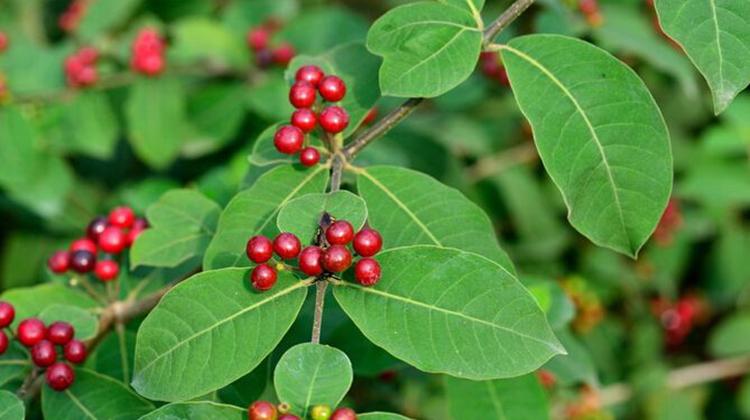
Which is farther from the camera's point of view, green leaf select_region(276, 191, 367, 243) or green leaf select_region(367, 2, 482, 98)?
green leaf select_region(367, 2, 482, 98)

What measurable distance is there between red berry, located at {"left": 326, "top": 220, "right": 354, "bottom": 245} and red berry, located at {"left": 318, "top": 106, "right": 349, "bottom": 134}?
0.30 metres

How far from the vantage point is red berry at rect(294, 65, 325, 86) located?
1.79 meters

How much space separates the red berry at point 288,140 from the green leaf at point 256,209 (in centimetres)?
5

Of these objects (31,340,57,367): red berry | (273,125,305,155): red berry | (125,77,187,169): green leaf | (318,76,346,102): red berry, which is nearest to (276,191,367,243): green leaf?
(273,125,305,155): red berry

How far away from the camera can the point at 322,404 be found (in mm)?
1367

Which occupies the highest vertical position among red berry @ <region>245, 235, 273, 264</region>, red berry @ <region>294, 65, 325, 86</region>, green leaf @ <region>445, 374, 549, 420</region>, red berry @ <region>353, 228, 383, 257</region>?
red berry @ <region>294, 65, 325, 86</region>

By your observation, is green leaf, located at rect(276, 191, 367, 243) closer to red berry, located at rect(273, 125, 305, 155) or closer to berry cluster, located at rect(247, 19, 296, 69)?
red berry, located at rect(273, 125, 305, 155)

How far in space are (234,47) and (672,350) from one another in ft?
6.92

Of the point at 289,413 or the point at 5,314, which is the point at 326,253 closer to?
the point at 289,413

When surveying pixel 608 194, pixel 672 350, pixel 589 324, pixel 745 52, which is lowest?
pixel 672 350

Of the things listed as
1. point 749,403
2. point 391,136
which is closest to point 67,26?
point 391,136

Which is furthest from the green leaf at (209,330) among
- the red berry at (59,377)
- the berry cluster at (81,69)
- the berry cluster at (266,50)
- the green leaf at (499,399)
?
the berry cluster at (81,69)

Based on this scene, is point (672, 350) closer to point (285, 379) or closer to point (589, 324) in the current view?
point (589, 324)

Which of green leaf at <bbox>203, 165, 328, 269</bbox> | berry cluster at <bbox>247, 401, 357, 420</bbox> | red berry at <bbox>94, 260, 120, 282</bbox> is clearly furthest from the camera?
red berry at <bbox>94, 260, 120, 282</bbox>
